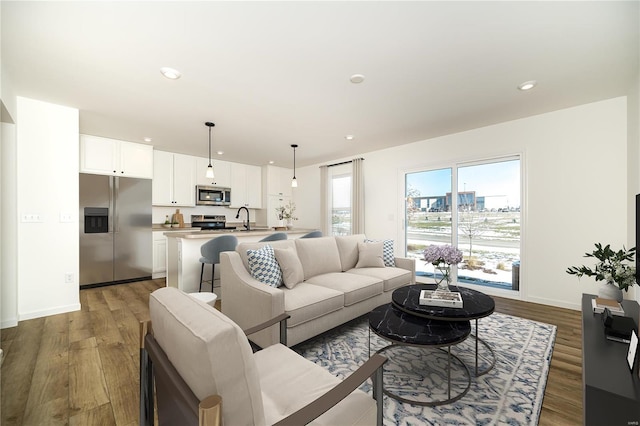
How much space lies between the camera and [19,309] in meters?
3.00

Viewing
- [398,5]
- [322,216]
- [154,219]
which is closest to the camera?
[398,5]

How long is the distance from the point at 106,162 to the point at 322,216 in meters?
4.19

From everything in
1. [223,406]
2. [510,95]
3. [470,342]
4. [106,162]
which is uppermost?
[510,95]

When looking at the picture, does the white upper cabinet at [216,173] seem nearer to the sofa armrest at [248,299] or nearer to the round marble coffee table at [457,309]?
the sofa armrest at [248,299]

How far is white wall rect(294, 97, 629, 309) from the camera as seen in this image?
9.99ft

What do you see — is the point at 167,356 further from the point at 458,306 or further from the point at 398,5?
the point at 398,5

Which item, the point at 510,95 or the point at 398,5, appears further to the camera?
the point at 510,95

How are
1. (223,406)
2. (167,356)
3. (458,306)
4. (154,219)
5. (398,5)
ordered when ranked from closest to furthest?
(223,406) → (167,356) → (398,5) → (458,306) → (154,219)

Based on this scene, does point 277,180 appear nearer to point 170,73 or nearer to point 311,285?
point 170,73

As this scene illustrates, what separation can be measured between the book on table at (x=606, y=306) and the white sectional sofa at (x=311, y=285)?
168 centimetres

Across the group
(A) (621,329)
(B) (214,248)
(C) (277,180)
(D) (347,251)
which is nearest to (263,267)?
(B) (214,248)

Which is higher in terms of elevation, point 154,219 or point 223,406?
point 154,219

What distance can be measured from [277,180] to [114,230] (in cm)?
361

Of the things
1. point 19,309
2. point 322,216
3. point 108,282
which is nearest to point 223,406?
point 19,309
